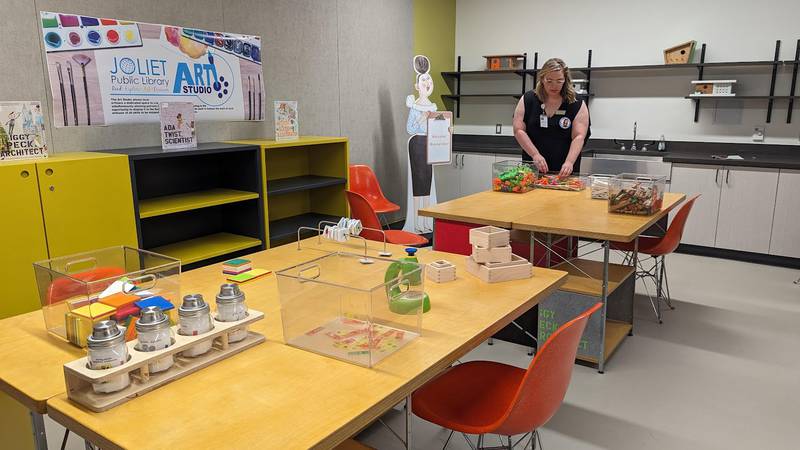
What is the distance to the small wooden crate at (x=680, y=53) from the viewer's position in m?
5.62

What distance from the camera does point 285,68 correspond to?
16.2 feet

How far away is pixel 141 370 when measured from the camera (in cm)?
132

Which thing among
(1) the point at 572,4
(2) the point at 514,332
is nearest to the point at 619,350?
→ (2) the point at 514,332

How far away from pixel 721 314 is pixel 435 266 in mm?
2894

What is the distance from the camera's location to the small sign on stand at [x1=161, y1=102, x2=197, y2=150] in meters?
3.69

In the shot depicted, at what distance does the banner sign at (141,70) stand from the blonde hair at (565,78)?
2229 mm

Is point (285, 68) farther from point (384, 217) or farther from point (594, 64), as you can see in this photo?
point (594, 64)

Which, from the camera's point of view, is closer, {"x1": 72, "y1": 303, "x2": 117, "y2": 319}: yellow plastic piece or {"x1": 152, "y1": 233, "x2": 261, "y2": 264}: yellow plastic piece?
{"x1": 72, "y1": 303, "x2": 117, "y2": 319}: yellow plastic piece

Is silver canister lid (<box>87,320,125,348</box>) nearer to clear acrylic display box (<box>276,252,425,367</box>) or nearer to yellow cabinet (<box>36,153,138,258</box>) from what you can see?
clear acrylic display box (<box>276,252,425,367</box>)

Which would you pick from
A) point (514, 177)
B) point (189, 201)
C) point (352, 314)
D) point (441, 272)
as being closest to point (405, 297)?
point (352, 314)

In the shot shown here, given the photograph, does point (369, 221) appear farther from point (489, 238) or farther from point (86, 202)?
point (489, 238)

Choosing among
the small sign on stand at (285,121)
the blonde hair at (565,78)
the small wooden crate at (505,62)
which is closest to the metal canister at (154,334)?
the small sign on stand at (285,121)

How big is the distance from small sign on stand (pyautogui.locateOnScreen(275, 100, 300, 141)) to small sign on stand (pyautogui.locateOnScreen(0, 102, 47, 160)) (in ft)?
5.39

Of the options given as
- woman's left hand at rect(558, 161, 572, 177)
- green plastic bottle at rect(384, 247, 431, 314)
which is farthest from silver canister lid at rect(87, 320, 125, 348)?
woman's left hand at rect(558, 161, 572, 177)
